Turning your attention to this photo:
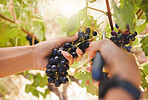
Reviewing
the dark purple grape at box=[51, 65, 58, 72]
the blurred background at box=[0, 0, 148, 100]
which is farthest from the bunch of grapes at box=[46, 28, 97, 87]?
the blurred background at box=[0, 0, 148, 100]

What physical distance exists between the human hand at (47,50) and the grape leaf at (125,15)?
18cm

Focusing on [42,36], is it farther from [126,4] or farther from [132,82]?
[132,82]

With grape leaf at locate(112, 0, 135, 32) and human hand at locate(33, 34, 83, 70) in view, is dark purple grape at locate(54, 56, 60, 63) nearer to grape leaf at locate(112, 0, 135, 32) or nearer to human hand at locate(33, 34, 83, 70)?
human hand at locate(33, 34, 83, 70)

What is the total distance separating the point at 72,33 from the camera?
0.57 metres

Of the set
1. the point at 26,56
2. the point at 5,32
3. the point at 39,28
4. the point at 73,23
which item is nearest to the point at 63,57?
the point at 73,23

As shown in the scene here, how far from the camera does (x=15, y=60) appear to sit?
0.66 metres

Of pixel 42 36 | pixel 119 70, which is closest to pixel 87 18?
pixel 119 70

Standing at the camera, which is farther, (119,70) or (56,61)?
(56,61)

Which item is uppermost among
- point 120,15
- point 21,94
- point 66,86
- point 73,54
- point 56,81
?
point 120,15

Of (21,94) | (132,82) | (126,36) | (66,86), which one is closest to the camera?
(132,82)

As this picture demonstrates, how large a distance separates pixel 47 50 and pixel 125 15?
0.37 metres

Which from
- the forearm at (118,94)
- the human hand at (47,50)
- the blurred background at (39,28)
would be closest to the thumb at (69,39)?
the human hand at (47,50)

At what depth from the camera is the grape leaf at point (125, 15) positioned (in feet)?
1.34

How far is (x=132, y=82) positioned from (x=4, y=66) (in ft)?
1.83
